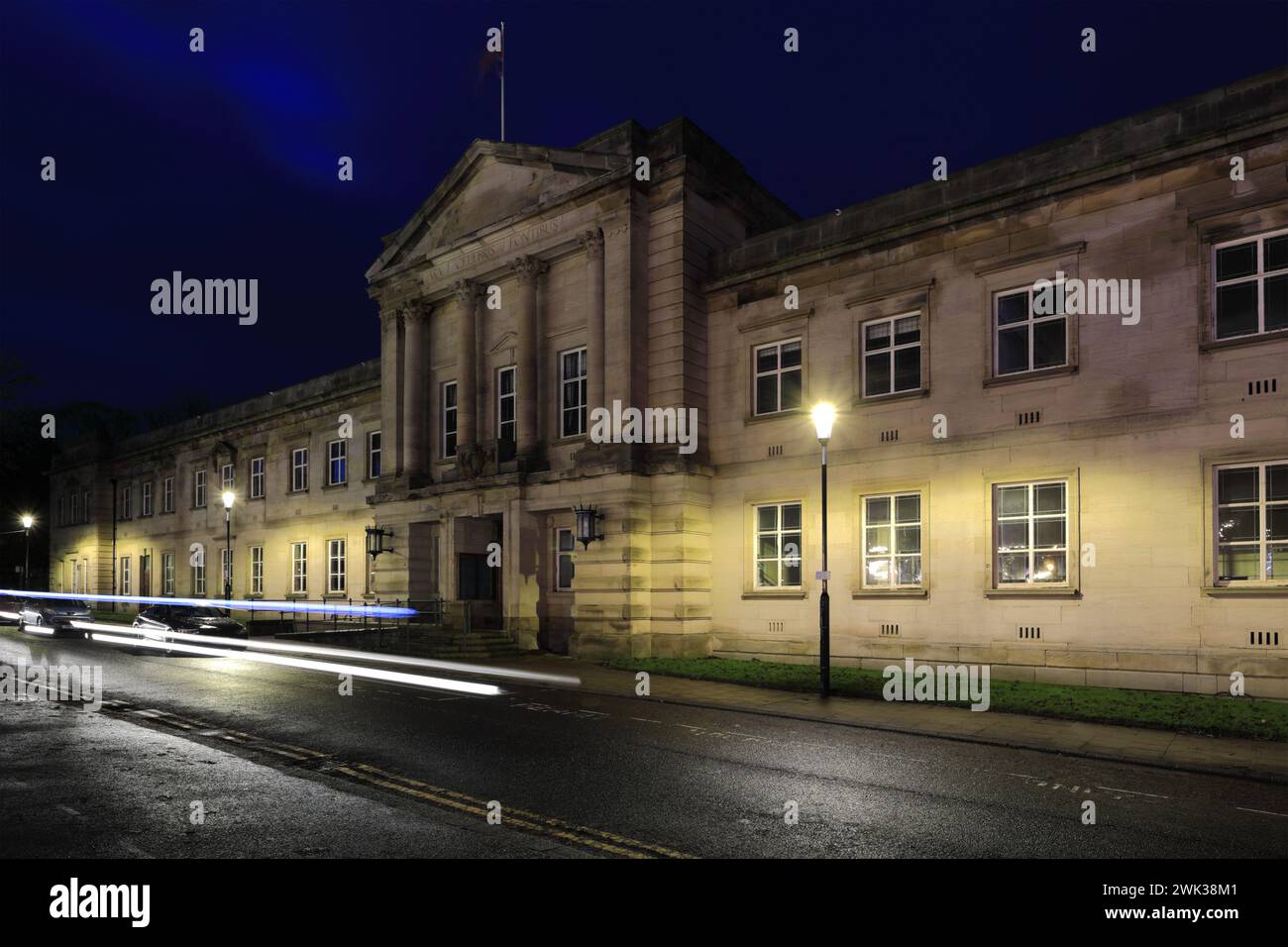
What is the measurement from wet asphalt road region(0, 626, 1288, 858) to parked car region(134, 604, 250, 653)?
36.3 ft

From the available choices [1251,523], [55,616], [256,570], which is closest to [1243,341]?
[1251,523]

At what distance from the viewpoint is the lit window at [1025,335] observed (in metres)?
18.5

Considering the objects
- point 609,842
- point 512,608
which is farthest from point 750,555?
point 609,842

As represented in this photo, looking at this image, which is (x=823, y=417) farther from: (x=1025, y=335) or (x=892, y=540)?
(x=1025, y=335)

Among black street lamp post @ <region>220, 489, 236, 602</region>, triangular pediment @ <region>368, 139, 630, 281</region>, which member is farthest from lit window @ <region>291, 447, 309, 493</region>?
triangular pediment @ <region>368, 139, 630, 281</region>

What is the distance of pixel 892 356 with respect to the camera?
20.9 m

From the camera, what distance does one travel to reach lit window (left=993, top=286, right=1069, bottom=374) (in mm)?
18500

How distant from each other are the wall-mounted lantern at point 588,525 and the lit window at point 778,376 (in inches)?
192

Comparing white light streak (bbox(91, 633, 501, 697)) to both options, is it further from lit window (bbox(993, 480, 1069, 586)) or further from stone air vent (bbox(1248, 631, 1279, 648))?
stone air vent (bbox(1248, 631, 1279, 648))

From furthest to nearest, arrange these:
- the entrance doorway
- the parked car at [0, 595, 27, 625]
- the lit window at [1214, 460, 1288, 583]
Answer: the parked car at [0, 595, 27, 625]
the entrance doorway
the lit window at [1214, 460, 1288, 583]

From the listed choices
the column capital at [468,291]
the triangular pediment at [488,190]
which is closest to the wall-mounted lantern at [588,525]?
the column capital at [468,291]
